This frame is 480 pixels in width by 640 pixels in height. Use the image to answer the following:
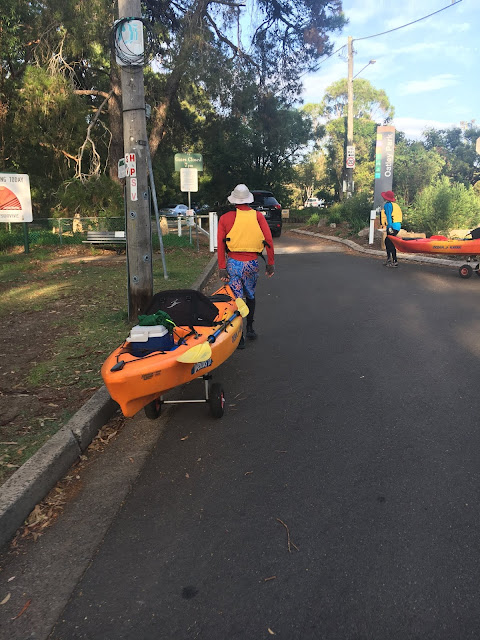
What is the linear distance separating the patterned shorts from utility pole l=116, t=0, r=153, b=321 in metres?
1.34

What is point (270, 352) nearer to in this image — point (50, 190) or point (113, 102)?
point (113, 102)

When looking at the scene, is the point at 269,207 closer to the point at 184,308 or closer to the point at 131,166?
the point at 131,166

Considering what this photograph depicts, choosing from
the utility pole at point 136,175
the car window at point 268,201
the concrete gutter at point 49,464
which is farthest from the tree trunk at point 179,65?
the concrete gutter at point 49,464

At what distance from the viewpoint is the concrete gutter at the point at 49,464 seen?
3.05m

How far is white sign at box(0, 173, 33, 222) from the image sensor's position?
1460cm

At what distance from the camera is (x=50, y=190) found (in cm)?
2255

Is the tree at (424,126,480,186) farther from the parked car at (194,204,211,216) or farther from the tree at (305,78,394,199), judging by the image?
the parked car at (194,204,211,216)

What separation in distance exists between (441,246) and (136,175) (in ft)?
24.4

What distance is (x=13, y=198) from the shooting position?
→ 1462cm

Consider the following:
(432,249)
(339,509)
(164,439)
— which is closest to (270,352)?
(164,439)

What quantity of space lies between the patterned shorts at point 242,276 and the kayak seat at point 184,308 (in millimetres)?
1770

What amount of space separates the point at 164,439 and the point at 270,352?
8.24ft

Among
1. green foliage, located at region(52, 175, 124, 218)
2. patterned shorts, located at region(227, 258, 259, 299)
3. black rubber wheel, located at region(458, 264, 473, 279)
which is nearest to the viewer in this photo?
patterned shorts, located at region(227, 258, 259, 299)

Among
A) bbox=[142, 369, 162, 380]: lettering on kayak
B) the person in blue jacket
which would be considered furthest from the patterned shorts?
the person in blue jacket
